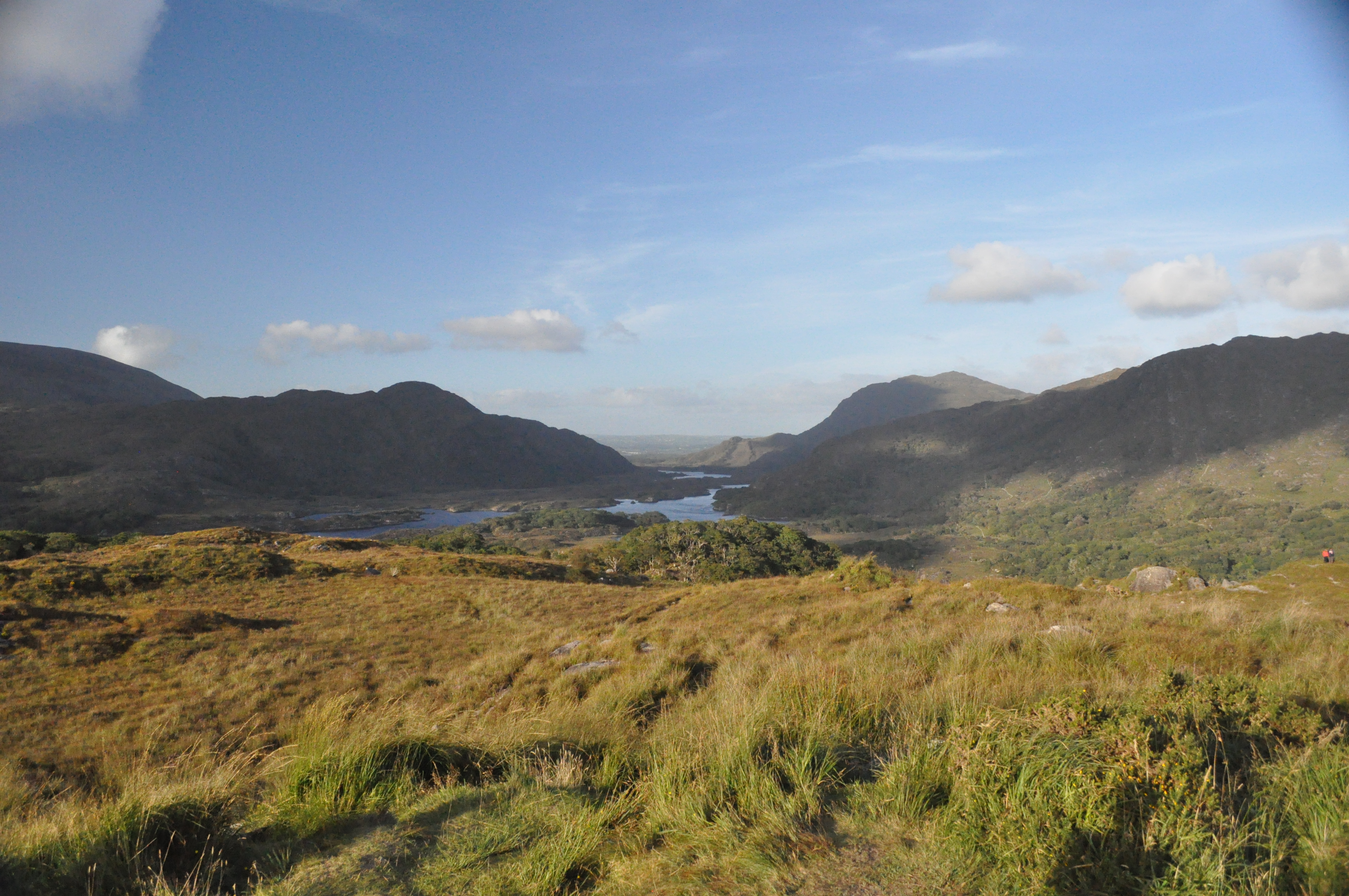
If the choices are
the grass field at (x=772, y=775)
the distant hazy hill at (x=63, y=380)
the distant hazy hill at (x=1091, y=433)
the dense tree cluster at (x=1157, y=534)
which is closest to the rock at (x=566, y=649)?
the grass field at (x=772, y=775)

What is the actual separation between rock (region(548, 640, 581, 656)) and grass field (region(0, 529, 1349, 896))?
1.38 meters

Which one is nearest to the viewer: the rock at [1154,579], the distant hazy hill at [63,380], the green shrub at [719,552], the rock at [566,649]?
the rock at [566,649]

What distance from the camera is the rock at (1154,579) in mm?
15711

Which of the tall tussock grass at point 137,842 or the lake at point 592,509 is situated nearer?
the tall tussock grass at point 137,842

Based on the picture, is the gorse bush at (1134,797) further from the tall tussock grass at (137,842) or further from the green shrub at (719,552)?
the green shrub at (719,552)

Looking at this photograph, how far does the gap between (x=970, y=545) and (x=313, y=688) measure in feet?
356

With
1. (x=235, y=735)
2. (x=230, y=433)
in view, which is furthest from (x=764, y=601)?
(x=230, y=433)

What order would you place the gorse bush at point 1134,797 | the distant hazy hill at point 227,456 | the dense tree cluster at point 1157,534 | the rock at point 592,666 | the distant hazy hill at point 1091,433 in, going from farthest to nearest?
1. the distant hazy hill at point 1091,433
2. the distant hazy hill at point 227,456
3. the dense tree cluster at point 1157,534
4. the rock at point 592,666
5. the gorse bush at point 1134,797

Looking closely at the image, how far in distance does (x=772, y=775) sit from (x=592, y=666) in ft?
17.9

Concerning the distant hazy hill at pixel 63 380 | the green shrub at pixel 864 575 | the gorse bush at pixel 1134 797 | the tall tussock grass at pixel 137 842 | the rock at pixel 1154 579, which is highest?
the distant hazy hill at pixel 63 380

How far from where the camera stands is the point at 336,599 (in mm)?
18812

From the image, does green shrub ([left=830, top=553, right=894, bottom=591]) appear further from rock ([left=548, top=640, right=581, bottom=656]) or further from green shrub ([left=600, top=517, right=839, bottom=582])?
green shrub ([left=600, top=517, right=839, bottom=582])

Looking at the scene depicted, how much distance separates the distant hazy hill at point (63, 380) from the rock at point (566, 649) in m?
174

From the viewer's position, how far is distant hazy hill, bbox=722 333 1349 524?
127312 millimetres
